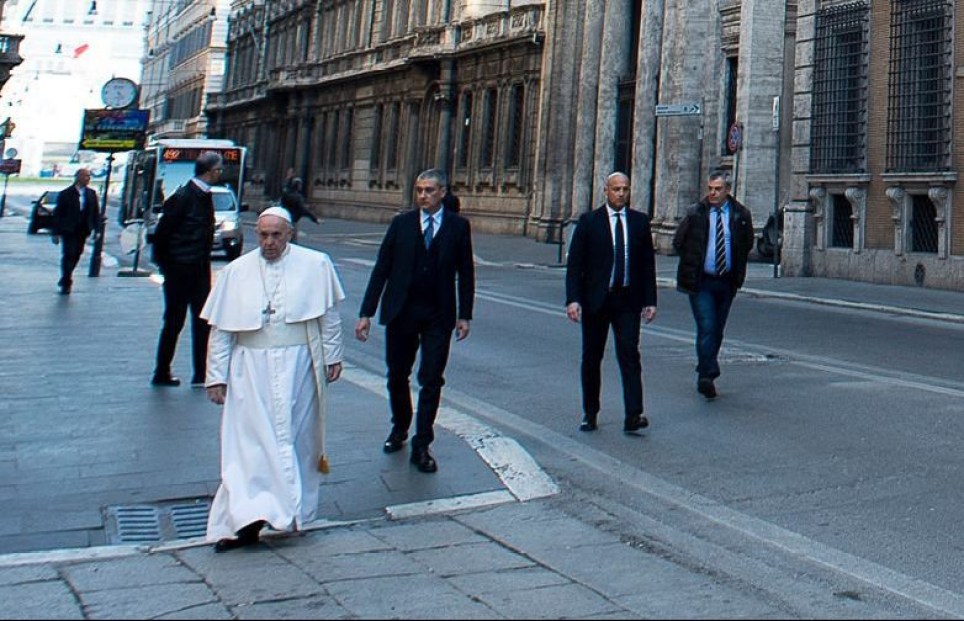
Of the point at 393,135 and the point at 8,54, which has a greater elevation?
the point at 393,135

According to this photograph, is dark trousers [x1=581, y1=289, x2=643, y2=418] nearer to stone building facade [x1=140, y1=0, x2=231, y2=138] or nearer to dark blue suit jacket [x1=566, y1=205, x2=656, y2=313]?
dark blue suit jacket [x1=566, y1=205, x2=656, y2=313]

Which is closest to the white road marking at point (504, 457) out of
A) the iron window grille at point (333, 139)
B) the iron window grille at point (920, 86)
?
the iron window grille at point (920, 86)

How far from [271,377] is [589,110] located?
31674 mm

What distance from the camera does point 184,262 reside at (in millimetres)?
10711

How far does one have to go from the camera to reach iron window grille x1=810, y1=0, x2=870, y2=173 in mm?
23266

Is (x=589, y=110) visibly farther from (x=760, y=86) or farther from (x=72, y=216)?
(x=72, y=216)

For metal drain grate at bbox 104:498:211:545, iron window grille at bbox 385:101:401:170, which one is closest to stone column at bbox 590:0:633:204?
iron window grille at bbox 385:101:401:170

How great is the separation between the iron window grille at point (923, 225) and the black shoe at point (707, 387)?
506 inches

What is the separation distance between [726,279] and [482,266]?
18.8 metres

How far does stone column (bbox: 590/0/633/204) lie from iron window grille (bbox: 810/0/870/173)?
11766 mm

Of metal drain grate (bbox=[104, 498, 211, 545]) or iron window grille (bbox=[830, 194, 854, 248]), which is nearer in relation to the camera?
metal drain grate (bbox=[104, 498, 211, 545])

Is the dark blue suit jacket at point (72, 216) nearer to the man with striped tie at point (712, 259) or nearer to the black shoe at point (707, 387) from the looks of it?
the man with striped tie at point (712, 259)

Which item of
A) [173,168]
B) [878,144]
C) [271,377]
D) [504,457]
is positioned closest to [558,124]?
[173,168]

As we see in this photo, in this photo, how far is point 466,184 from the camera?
149 ft
